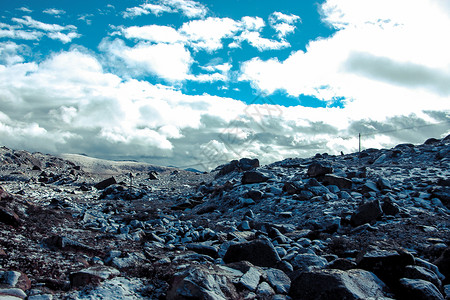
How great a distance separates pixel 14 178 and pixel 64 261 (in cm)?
2587

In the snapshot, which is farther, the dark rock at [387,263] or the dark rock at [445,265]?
the dark rock at [445,265]

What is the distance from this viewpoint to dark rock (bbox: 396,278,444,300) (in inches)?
148

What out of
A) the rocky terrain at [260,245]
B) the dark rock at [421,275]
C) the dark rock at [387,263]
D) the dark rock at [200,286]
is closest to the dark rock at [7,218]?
the rocky terrain at [260,245]

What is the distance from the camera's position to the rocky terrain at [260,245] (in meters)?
3.80

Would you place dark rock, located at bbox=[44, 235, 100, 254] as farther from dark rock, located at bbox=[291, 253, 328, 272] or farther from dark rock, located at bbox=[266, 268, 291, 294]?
dark rock, located at bbox=[291, 253, 328, 272]

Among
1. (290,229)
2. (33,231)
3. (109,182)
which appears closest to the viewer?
(33,231)

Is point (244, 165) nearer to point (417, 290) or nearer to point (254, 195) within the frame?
point (254, 195)

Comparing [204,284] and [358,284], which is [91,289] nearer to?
[204,284]

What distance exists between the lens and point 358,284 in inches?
152

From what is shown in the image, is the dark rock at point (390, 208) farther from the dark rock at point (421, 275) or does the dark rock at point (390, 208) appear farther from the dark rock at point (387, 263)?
the dark rock at point (421, 275)

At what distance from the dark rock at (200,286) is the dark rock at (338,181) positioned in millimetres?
8751

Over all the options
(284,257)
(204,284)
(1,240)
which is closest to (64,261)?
(1,240)

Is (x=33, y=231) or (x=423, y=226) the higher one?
(x=423, y=226)

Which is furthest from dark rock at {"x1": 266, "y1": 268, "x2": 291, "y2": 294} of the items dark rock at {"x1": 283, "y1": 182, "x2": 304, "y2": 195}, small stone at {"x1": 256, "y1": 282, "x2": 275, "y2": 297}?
dark rock at {"x1": 283, "y1": 182, "x2": 304, "y2": 195}
